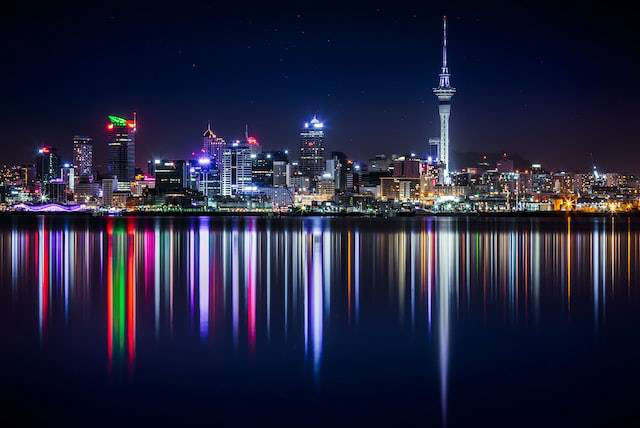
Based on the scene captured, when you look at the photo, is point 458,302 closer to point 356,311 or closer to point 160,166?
point 356,311

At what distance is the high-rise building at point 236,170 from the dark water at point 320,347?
125 metres

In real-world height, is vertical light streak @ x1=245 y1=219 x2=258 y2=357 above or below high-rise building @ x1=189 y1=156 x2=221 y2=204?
below

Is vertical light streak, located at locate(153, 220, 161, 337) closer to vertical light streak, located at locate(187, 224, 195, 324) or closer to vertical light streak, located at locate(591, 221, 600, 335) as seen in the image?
vertical light streak, located at locate(187, 224, 195, 324)

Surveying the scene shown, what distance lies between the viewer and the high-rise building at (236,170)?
14550 cm

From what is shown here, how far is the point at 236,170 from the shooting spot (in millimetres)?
147125

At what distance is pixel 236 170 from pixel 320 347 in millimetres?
138164

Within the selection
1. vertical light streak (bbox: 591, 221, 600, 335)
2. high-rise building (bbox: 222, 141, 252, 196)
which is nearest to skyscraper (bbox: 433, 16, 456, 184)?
high-rise building (bbox: 222, 141, 252, 196)

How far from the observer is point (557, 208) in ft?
452

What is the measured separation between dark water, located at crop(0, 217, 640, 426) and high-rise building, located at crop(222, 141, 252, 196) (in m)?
125

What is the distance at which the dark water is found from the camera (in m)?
7.45

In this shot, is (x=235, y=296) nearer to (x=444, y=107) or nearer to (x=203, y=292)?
(x=203, y=292)

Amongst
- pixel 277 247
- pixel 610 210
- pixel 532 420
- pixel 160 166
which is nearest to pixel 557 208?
pixel 610 210

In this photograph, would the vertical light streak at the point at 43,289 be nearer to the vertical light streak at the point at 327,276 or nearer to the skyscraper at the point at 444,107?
the vertical light streak at the point at 327,276

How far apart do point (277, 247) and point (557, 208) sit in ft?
377
